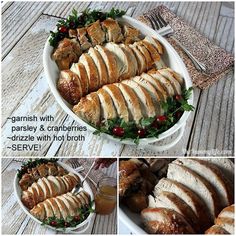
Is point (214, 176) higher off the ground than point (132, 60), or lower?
lower

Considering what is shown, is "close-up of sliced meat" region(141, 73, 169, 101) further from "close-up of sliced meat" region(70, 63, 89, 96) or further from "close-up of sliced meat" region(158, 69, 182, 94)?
"close-up of sliced meat" region(70, 63, 89, 96)

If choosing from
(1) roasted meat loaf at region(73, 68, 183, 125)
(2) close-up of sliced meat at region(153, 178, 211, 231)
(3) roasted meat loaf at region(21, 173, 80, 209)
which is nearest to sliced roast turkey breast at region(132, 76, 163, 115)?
(1) roasted meat loaf at region(73, 68, 183, 125)

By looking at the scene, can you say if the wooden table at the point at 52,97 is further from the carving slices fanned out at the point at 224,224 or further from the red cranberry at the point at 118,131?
the carving slices fanned out at the point at 224,224

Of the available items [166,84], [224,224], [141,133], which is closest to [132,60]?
[166,84]

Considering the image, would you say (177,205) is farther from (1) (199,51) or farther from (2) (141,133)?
(1) (199,51)

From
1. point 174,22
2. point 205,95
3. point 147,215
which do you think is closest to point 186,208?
point 147,215
